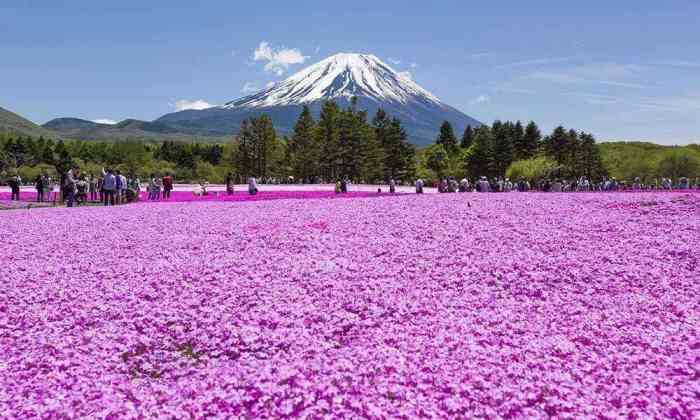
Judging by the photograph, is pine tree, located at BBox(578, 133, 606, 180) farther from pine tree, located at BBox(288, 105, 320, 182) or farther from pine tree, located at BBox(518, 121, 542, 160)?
pine tree, located at BBox(288, 105, 320, 182)

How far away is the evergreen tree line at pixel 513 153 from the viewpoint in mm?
114688

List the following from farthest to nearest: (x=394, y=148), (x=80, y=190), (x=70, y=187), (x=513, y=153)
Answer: (x=513, y=153) < (x=394, y=148) < (x=80, y=190) < (x=70, y=187)

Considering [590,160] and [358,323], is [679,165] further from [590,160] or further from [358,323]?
[358,323]

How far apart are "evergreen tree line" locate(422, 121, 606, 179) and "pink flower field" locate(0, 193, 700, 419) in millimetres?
102132

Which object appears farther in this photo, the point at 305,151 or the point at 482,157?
the point at 482,157

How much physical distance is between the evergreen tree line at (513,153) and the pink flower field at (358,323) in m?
102

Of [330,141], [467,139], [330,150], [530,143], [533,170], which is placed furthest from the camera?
[467,139]

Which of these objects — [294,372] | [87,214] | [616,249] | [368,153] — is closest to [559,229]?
[616,249]

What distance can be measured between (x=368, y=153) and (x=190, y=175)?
74.4 m

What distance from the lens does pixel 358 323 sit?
8391 millimetres

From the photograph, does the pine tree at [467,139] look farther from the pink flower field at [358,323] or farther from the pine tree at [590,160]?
the pink flower field at [358,323]

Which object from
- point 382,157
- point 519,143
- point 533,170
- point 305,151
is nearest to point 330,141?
point 305,151

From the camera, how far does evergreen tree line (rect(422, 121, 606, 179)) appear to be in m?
115

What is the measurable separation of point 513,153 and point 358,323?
366 ft
